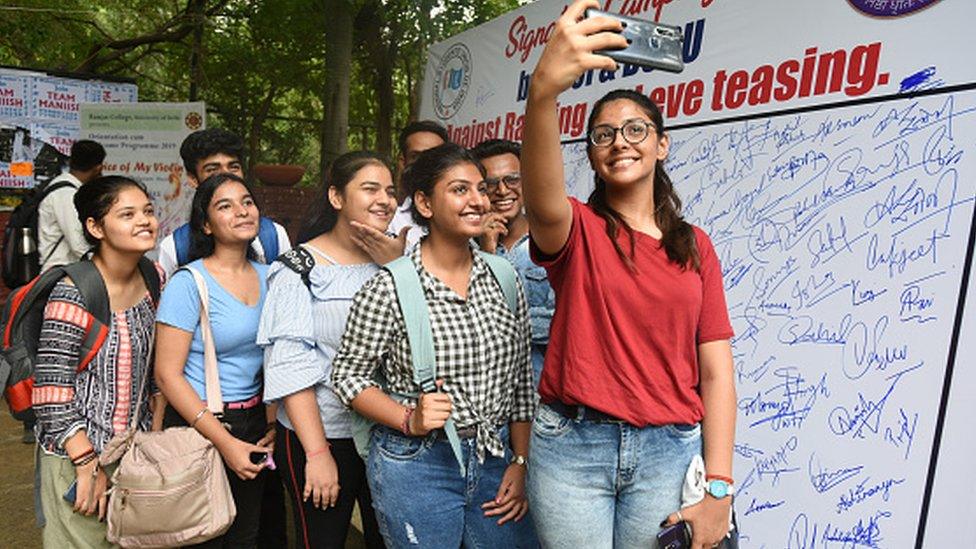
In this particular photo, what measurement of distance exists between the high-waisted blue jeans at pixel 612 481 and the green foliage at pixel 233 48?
486 centimetres

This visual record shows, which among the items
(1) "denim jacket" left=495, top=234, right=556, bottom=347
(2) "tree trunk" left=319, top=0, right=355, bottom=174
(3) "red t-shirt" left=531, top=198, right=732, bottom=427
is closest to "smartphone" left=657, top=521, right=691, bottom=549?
(3) "red t-shirt" left=531, top=198, right=732, bottom=427

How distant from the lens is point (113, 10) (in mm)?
10289

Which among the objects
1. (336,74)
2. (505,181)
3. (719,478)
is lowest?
(719,478)

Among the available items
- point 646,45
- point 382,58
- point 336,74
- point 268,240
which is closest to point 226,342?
point 268,240

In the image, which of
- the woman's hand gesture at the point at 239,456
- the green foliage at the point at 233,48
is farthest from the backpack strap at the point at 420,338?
the green foliage at the point at 233,48

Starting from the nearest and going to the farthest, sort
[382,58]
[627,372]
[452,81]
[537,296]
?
[627,372]
[537,296]
[452,81]
[382,58]

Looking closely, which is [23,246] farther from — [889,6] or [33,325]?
[889,6]

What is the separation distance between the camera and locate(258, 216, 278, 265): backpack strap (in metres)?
2.62

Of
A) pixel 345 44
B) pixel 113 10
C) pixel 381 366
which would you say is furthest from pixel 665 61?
pixel 113 10

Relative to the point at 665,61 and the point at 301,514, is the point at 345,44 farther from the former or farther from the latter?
the point at 665,61

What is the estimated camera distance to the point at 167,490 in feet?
6.57

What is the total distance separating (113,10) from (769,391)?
10.7 m

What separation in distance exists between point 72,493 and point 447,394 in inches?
45.6

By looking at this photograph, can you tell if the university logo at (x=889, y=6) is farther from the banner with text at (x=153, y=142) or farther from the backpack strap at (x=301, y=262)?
the banner with text at (x=153, y=142)
